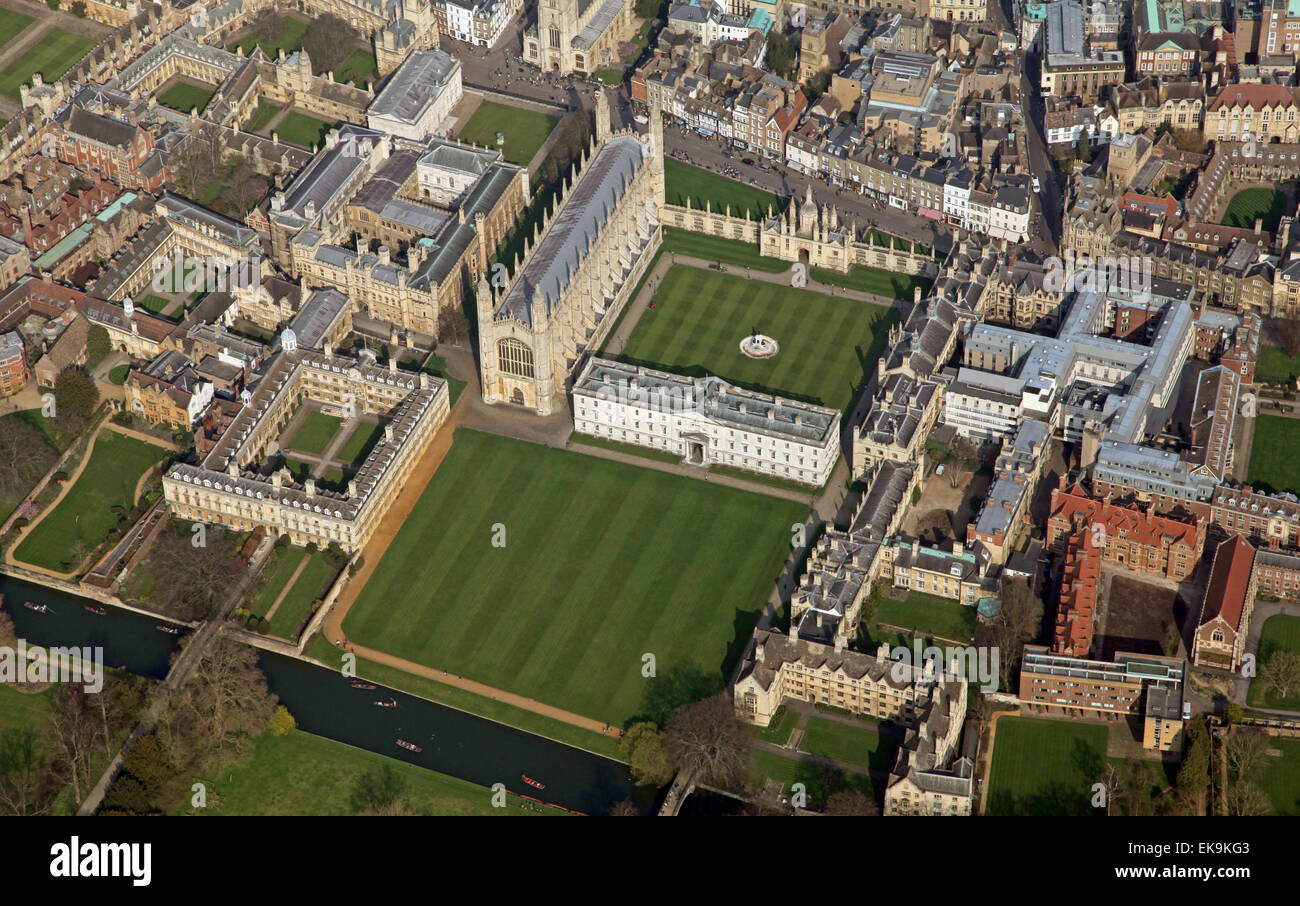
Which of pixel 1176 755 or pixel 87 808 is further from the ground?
pixel 1176 755

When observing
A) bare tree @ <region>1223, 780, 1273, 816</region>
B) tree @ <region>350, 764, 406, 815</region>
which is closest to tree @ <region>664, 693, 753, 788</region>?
tree @ <region>350, 764, 406, 815</region>

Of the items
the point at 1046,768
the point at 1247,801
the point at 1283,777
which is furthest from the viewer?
the point at 1046,768

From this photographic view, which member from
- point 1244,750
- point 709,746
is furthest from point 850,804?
point 1244,750

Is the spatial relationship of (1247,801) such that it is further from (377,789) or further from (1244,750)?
(377,789)

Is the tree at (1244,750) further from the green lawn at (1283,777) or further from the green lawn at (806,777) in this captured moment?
the green lawn at (806,777)
